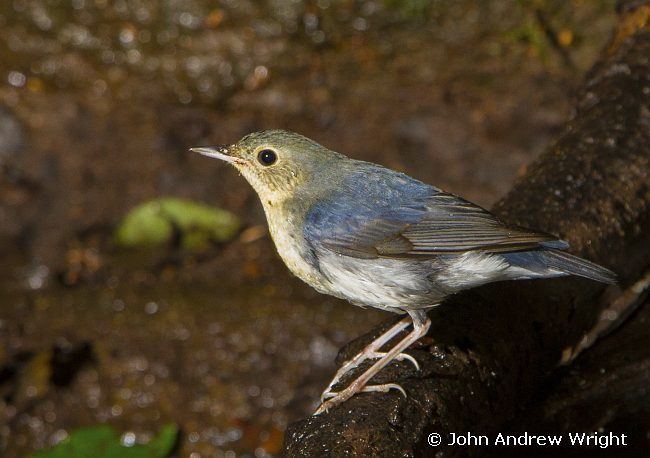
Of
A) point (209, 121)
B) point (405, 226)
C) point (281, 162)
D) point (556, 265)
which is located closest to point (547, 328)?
point (556, 265)

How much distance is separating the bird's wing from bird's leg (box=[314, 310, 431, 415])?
0.28 metres

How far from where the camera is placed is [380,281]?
357cm

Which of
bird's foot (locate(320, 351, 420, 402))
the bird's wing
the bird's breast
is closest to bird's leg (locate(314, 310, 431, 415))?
bird's foot (locate(320, 351, 420, 402))

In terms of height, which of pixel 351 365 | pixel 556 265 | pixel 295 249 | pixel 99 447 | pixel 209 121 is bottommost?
pixel 99 447

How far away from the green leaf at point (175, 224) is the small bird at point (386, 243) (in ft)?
9.33

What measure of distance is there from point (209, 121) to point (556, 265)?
13.6 ft

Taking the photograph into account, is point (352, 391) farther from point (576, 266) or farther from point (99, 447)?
point (99, 447)

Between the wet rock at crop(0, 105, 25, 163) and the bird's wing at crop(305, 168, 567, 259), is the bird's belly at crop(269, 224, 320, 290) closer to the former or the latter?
the bird's wing at crop(305, 168, 567, 259)

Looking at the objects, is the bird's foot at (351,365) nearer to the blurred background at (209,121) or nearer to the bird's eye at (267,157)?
the bird's eye at (267,157)

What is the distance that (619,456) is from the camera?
380cm

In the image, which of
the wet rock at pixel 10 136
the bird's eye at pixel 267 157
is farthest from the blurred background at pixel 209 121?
the bird's eye at pixel 267 157

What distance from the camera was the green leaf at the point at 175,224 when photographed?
6.57m

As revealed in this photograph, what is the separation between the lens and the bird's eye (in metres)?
3.95

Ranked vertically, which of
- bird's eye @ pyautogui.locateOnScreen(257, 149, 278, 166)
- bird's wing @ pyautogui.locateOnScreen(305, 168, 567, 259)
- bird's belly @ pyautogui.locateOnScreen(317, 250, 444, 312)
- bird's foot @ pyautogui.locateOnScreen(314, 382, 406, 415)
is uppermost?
bird's wing @ pyautogui.locateOnScreen(305, 168, 567, 259)
